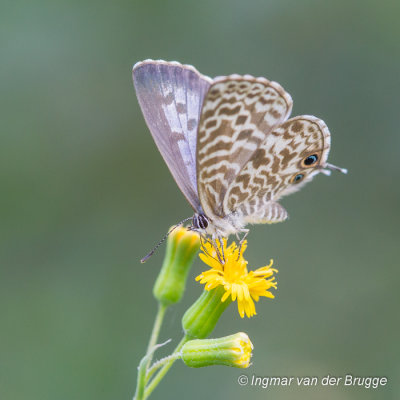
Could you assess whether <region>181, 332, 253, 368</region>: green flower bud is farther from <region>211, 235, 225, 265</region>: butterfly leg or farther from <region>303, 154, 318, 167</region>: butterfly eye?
<region>303, 154, 318, 167</region>: butterfly eye

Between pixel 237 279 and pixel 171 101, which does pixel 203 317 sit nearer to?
pixel 237 279

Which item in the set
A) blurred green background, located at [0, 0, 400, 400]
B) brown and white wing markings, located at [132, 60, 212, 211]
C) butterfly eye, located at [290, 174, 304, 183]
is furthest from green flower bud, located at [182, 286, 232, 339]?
blurred green background, located at [0, 0, 400, 400]

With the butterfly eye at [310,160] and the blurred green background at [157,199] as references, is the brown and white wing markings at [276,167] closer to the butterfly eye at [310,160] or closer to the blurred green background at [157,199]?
the butterfly eye at [310,160]

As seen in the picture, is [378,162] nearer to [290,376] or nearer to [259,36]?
[259,36]

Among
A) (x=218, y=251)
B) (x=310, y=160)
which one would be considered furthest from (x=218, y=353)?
(x=310, y=160)

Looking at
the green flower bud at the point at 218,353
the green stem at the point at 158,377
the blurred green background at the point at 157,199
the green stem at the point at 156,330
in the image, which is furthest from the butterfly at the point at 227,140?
the blurred green background at the point at 157,199
